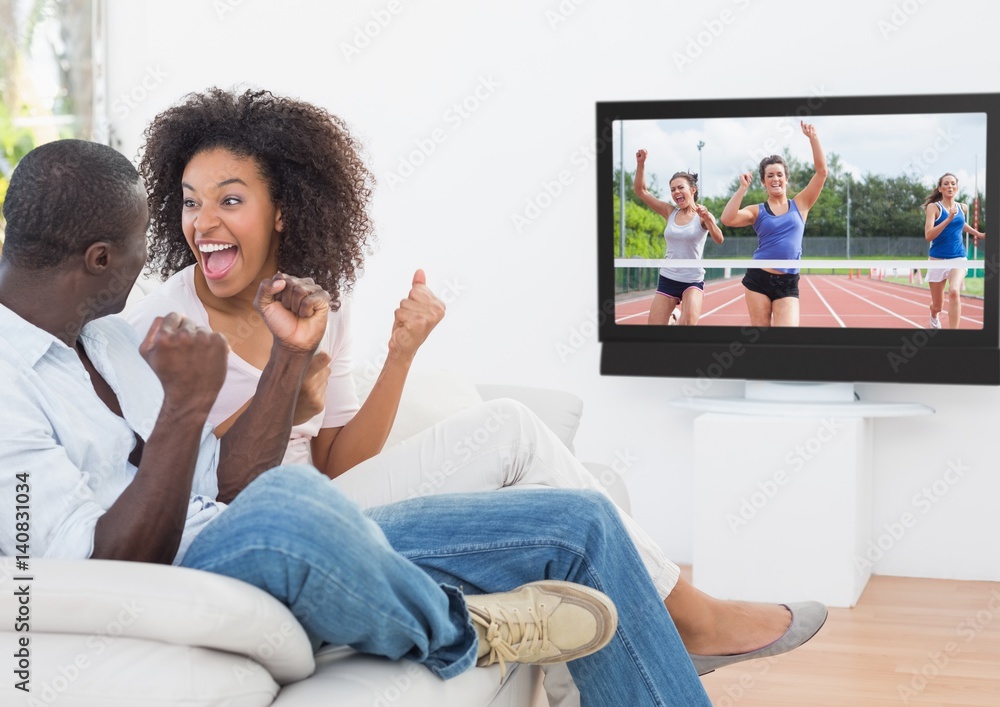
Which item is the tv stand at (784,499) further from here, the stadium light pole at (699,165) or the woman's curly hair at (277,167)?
the woman's curly hair at (277,167)

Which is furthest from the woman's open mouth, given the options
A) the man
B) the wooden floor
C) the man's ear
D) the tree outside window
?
the tree outside window

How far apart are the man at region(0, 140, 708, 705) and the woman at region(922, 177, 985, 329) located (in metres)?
1.90

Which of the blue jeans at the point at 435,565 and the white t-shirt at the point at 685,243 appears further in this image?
the white t-shirt at the point at 685,243

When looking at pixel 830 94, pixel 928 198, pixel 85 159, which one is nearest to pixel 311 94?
pixel 830 94

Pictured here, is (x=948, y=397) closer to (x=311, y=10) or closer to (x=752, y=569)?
(x=752, y=569)

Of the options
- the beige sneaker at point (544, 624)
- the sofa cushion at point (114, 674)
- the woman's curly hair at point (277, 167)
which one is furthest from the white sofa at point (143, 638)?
the woman's curly hair at point (277, 167)

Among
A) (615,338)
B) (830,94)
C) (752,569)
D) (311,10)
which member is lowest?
(752,569)

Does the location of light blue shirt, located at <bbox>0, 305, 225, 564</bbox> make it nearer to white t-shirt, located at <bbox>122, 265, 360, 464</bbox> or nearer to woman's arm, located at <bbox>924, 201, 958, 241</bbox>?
white t-shirt, located at <bbox>122, 265, 360, 464</bbox>

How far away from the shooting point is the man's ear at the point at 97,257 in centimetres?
142

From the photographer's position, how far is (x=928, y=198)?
319 centimetres

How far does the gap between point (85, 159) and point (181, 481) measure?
438 millimetres

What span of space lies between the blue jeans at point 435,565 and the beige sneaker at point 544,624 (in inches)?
2.5

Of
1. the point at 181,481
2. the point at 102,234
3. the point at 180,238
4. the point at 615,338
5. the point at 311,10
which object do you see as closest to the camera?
the point at 181,481

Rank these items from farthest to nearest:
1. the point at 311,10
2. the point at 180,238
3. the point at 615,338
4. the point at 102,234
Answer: the point at 311,10
the point at 615,338
the point at 180,238
the point at 102,234
